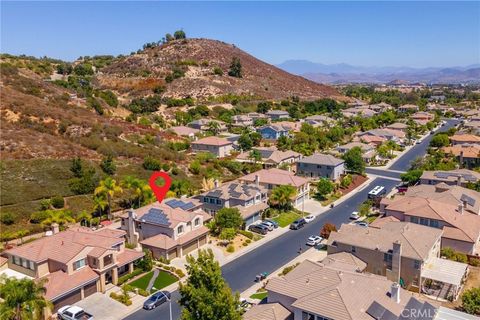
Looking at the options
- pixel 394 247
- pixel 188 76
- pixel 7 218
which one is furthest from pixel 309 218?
pixel 188 76

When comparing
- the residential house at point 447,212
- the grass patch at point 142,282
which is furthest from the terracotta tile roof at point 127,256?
the residential house at point 447,212

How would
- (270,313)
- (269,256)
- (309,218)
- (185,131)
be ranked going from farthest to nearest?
1. (185,131)
2. (309,218)
3. (269,256)
4. (270,313)

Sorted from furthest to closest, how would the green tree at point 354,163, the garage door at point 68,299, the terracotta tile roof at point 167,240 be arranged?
1. the green tree at point 354,163
2. the terracotta tile roof at point 167,240
3. the garage door at point 68,299

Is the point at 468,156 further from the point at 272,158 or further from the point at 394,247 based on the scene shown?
the point at 394,247

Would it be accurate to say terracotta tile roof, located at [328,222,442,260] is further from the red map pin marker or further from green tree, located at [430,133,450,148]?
green tree, located at [430,133,450,148]

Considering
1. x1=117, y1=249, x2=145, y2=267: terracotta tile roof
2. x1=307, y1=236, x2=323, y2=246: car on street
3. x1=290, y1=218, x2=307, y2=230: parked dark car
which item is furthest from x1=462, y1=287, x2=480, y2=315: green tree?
x1=117, y1=249, x2=145, y2=267: terracotta tile roof

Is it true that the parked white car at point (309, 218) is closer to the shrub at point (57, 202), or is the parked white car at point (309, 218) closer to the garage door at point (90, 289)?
the garage door at point (90, 289)
